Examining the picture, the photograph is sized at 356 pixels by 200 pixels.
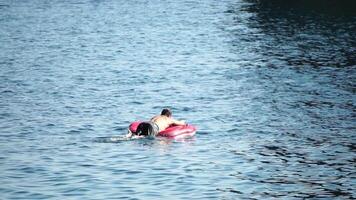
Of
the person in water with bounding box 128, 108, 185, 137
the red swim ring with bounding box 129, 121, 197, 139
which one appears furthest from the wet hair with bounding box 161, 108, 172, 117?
the red swim ring with bounding box 129, 121, 197, 139

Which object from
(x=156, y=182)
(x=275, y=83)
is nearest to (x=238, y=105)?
(x=275, y=83)

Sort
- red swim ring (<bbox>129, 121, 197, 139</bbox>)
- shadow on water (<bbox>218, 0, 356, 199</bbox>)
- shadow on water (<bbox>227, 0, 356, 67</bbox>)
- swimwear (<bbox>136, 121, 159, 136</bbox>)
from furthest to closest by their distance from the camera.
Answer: shadow on water (<bbox>227, 0, 356, 67</bbox>)
red swim ring (<bbox>129, 121, 197, 139</bbox>)
swimwear (<bbox>136, 121, 159, 136</bbox>)
shadow on water (<bbox>218, 0, 356, 199</bbox>)

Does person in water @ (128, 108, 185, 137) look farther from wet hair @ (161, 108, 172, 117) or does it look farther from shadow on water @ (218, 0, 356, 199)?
shadow on water @ (218, 0, 356, 199)

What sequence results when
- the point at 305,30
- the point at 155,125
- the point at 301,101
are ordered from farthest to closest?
1. the point at 305,30
2. the point at 301,101
3. the point at 155,125

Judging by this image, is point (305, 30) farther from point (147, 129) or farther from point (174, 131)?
point (147, 129)

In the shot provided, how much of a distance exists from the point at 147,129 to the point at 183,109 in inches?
381

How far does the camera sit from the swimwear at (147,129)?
111 ft

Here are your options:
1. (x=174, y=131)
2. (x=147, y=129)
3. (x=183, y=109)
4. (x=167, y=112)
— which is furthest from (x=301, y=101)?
(x=147, y=129)

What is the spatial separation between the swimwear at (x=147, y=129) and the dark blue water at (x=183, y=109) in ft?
2.08

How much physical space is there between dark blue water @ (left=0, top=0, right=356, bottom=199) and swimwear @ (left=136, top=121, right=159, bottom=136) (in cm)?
63

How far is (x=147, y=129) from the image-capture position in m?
34.1

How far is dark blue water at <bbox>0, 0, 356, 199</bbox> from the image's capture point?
2830 cm

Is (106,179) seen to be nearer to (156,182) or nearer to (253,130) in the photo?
(156,182)

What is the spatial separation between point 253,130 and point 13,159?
12.7 metres
